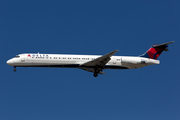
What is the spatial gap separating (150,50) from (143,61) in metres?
2.67

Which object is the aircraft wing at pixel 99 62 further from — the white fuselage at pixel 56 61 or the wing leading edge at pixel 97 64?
the white fuselage at pixel 56 61

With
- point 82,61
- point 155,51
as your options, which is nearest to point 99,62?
point 82,61

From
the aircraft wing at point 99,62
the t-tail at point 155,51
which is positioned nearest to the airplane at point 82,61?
the aircraft wing at point 99,62

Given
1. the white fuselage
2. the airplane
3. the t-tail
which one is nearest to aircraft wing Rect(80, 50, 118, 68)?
the airplane

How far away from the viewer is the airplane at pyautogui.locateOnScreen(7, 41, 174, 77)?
117ft

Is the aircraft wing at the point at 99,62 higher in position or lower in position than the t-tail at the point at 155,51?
lower

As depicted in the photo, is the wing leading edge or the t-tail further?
the t-tail

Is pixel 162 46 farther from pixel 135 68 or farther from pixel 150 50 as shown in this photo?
pixel 135 68

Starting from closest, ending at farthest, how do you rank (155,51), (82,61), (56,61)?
(56,61) → (82,61) → (155,51)

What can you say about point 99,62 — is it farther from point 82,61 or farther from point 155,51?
point 155,51

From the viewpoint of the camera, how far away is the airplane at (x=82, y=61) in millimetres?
35625

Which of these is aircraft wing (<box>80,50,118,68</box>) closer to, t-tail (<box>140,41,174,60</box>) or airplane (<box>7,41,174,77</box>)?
airplane (<box>7,41,174,77</box>)

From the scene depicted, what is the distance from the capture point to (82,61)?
36.4 m

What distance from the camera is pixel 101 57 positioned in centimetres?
3462
